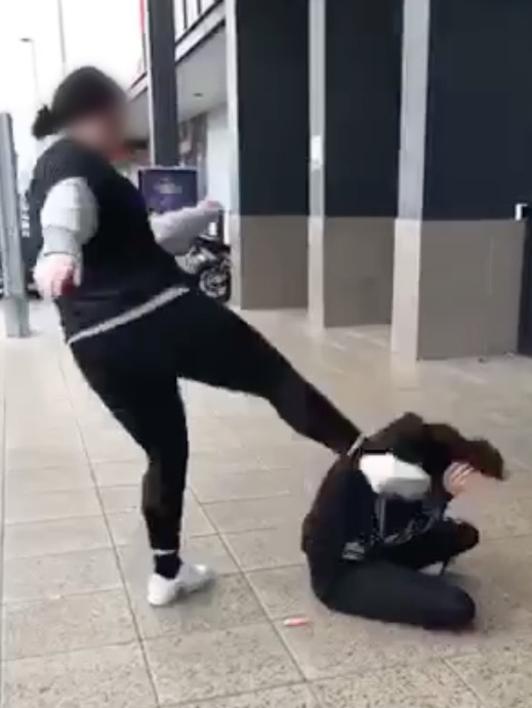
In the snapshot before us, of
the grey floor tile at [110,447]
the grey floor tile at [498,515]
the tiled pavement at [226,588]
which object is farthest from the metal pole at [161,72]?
the grey floor tile at [498,515]

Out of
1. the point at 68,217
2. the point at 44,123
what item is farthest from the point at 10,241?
the point at 68,217

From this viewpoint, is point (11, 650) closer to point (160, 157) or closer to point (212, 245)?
point (212, 245)

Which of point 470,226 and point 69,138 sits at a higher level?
point 69,138

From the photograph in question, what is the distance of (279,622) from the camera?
2.14 m

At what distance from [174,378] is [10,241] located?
5.33 m

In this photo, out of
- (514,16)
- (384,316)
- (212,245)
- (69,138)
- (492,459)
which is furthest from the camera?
(212,245)

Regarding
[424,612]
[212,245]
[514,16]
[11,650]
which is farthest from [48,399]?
[212,245]

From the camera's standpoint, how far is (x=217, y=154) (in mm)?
15336

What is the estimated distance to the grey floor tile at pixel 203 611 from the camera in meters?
2.13

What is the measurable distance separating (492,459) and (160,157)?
902 cm

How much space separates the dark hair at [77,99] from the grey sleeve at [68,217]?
0.67 feet

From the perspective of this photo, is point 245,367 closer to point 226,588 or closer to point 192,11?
point 226,588

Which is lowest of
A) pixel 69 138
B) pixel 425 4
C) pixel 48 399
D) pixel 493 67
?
pixel 48 399

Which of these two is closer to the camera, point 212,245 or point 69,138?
point 69,138
